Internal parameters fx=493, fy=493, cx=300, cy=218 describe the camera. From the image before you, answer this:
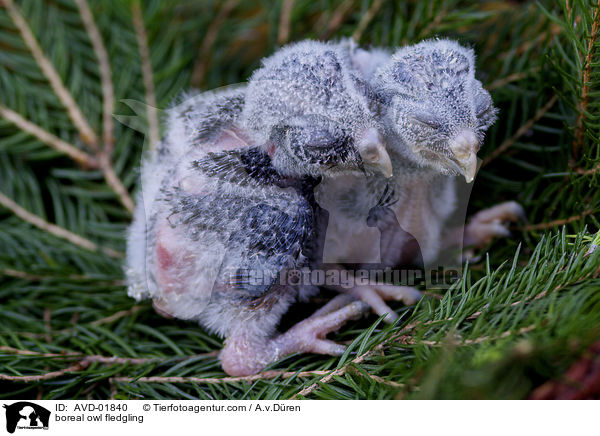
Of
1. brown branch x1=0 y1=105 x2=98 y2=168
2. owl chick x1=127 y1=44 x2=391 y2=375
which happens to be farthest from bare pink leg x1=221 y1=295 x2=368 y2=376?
brown branch x1=0 y1=105 x2=98 y2=168

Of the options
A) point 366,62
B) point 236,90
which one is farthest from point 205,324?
point 366,62

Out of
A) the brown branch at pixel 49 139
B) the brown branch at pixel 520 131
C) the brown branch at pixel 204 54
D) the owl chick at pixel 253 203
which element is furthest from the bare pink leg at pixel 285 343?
the brown branch at pixel 204 54

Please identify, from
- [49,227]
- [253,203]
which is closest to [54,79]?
[49,227]

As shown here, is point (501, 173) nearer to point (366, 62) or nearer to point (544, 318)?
point (366, 62)

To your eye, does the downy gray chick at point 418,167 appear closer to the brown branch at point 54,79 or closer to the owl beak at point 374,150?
the owl beak at point 374,150

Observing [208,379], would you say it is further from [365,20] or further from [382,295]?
[365,20]
